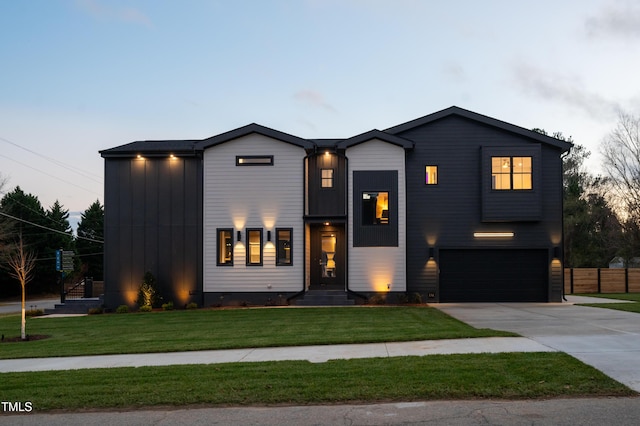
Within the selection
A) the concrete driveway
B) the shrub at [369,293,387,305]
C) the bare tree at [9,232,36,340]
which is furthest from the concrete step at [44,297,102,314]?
the concrete driveway

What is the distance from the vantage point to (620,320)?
14820 mm

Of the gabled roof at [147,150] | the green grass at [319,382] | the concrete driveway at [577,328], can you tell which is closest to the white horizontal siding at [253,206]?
the gabled roof at [147,150]

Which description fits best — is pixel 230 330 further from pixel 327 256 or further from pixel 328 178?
pixel 328 178

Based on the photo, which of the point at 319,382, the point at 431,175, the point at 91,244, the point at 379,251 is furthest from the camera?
the point at 91,244

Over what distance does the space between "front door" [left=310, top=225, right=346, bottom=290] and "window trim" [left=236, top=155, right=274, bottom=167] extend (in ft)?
11.8

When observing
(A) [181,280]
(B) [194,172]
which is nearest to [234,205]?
(B) [194,172]

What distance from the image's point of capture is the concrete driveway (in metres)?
8.67

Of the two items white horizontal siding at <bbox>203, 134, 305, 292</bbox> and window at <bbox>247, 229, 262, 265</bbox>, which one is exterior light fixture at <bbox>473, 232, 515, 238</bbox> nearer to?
white horizontal siding at <bbox>203, 134, 305, 292</bbox>

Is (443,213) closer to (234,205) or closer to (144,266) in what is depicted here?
(234,205)

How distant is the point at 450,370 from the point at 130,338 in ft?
29.3

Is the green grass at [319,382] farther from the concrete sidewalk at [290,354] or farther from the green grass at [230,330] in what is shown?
the green grass at [230,330]

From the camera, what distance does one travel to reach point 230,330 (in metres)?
14.9

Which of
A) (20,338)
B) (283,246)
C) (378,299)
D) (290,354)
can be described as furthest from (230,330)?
(378,299)

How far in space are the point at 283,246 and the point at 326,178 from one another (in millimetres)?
3512
